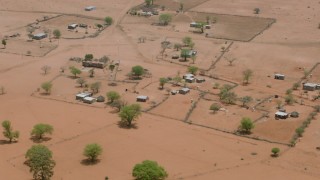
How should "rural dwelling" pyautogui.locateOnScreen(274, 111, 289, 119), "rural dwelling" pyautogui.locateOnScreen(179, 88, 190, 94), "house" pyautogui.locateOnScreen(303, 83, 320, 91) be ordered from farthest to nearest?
"house" pyautogui.locateOnScreen(303, 83, 320, 91) < "rural dwelling" pyautogui.locateOnScreen(179, 88, 190, 94) < "rural dwelling" pyautogui.locateOnScreen(274, 111, 289, 119)

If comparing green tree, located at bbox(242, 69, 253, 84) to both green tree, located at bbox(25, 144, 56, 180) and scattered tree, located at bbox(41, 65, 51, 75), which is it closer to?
scattered tree, located at bbox(41, 65, 51, 75)

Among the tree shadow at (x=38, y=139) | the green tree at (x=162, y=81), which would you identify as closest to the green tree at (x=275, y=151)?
the green tree at (x=162, y=81)

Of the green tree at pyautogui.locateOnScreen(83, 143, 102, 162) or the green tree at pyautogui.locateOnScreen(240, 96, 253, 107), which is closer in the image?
the green tree at pyautogui.locateOnScreen(83, 143, 102, 162)

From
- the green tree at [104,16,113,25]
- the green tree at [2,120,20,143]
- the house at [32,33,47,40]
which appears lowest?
the green tree at [2,120,20,143]

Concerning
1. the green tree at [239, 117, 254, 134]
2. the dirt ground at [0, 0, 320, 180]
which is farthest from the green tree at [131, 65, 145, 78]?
the green tree at [239, 117, 254, 134]

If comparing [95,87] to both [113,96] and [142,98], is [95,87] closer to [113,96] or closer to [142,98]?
[113,96]

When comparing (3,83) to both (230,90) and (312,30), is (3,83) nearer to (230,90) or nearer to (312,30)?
(230,90)

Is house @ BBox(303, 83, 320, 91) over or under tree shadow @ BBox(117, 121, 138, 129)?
over
